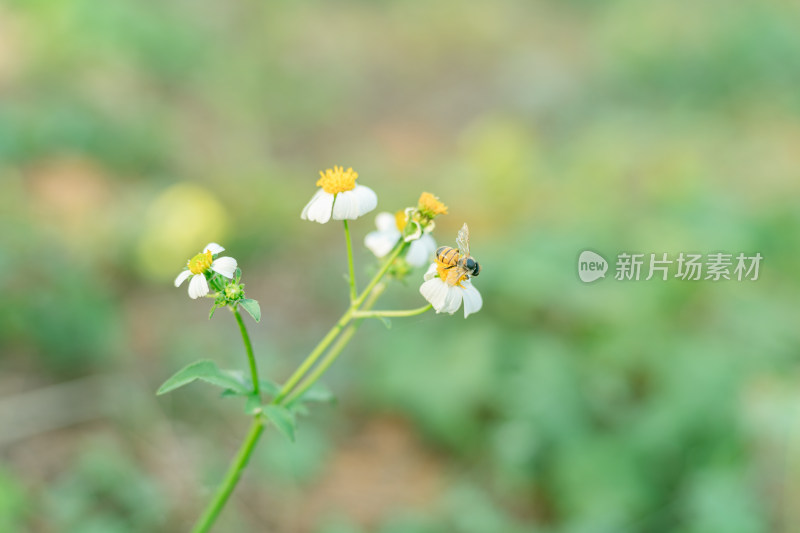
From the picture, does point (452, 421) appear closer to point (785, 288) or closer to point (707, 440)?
point (707, 440)

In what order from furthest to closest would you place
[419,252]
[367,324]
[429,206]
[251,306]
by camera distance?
[367,324]
[419,252]
[429,206]
[251,306]

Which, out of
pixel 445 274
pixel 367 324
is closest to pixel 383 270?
pixel 445 274

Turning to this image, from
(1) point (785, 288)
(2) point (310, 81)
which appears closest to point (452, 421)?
(1) point (785, 288)

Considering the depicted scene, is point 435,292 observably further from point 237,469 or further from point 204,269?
point 237,469

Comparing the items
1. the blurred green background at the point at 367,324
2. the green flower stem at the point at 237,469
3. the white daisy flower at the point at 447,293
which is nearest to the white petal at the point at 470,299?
the white daisy flower at the point at 447,293

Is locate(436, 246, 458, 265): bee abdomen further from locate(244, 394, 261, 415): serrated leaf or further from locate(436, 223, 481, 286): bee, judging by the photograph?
locate(244, 394, 261, 415): serrated leaf

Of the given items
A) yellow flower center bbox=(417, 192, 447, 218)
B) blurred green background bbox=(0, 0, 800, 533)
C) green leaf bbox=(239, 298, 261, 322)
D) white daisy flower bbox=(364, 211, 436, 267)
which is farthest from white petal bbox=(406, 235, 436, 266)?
blurred green background bbox=(0, 0, 800, 533)
